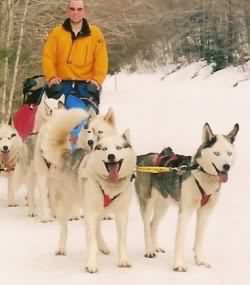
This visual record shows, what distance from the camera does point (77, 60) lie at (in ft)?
26.9

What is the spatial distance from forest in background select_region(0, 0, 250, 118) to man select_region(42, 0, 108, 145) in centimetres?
523

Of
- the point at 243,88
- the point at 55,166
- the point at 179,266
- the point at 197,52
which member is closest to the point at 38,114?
the point at 55,166

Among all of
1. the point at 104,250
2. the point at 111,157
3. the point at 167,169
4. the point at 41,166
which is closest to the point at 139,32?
the point at 41,166

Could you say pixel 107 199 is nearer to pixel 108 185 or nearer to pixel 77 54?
pixel 108 185

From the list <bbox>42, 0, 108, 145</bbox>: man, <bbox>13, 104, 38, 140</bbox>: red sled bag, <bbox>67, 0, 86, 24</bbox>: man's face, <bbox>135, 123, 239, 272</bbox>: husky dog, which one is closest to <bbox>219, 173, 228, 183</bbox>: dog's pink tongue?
<bbox>135, 123, 239, 272</bbox>: husky dog

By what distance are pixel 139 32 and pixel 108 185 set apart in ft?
85.0

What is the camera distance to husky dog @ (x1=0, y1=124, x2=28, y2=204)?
8.54m

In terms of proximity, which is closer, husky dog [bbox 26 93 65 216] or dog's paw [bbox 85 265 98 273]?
dog's paw [bbox 85 265 98 273]

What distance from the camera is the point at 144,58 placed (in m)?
51.6

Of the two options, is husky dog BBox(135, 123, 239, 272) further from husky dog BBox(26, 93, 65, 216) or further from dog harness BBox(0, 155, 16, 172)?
dog harness BBox(0, 155, 16, 172)

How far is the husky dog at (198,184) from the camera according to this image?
5367 mm

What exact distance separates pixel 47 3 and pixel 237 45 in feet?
81.4

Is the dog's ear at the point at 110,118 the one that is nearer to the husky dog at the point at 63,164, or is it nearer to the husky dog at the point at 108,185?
the husky dog at the point at 63,164

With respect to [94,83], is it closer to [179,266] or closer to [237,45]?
[179,266]
